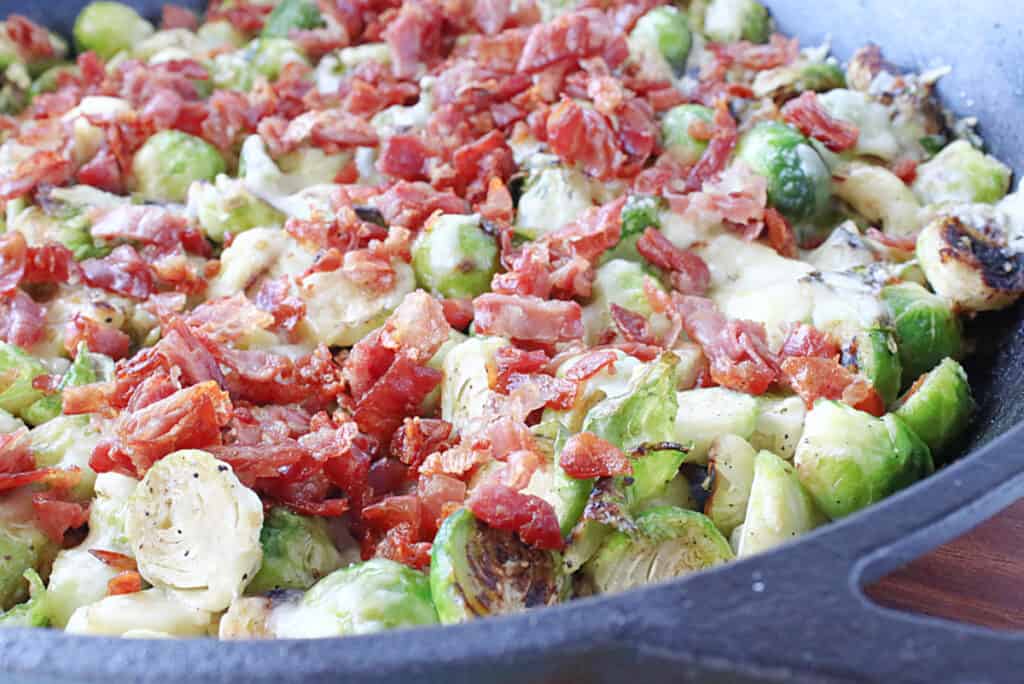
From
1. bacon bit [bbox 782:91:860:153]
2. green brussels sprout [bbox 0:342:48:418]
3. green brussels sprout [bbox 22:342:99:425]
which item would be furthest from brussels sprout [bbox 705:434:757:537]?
green brussels sprout [bbox 0:342:48:418]

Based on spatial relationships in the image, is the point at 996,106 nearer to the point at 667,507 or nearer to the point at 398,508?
the point at 667,507

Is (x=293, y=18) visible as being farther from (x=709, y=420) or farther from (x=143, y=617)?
(x=143, y=617)

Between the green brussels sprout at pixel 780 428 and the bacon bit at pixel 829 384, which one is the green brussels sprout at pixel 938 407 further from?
the green brussels sprout at pixel 780 428

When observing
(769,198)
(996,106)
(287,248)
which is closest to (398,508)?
(287,248)

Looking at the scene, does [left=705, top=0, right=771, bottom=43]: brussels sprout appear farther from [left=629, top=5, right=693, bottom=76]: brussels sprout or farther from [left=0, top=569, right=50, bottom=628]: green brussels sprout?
[left=0, top=569, right=50, bottom=628]: green brussels sprout

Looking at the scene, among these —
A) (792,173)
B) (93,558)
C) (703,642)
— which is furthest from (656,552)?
(792,173)
